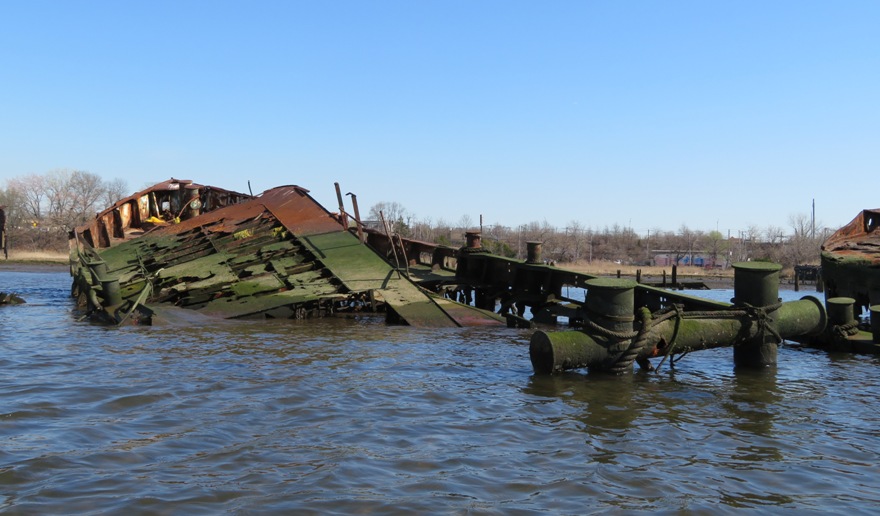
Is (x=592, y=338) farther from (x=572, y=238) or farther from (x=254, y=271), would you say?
(x=572, y=238)

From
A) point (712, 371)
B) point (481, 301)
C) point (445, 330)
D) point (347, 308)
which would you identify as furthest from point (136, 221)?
point (712, 371)

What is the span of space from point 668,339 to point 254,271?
8640 mm

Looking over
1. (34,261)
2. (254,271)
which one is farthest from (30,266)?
(254,271)

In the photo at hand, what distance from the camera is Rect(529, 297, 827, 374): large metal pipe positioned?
7645mm

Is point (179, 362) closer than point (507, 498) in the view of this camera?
No

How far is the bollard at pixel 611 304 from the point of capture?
299 inches

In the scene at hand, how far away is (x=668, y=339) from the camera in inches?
311

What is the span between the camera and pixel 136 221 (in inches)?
784

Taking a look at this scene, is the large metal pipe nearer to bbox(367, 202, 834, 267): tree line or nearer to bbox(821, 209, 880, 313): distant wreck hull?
bbox(821, 209, 880, 313): distant wreck hull

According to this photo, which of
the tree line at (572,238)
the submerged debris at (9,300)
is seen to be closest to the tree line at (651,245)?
the tree line at (572,238)

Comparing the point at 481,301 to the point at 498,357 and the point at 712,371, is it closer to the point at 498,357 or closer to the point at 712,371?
the point at 498,357

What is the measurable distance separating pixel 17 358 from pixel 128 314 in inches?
125

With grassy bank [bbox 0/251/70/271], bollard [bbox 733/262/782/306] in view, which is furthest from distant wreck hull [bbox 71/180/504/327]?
grassy bank [bbox 0/251/70/271]

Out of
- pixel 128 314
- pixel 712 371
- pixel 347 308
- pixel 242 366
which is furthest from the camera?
pixel 347 308
